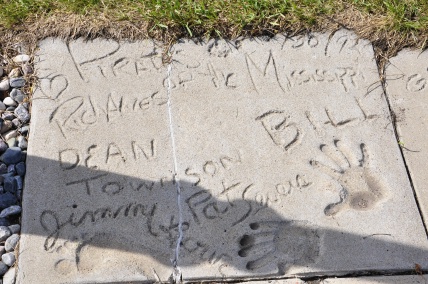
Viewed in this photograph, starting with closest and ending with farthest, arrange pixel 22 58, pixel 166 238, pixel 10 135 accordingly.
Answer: pixel 166 238 < pixel 10 135 < pixel 22 58

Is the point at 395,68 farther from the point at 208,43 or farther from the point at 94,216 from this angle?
the point at 94,216

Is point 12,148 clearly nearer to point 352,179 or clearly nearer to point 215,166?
point 215,166

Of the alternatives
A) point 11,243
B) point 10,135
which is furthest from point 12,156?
point 11,243

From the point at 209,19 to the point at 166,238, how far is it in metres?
1.41

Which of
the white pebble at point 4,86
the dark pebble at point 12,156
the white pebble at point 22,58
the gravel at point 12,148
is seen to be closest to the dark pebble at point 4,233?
the gravel at point 12,148

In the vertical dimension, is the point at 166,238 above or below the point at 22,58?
below

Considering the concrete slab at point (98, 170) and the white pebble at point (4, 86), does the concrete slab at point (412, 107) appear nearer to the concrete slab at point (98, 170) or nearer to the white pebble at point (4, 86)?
the concrete slab at point (98, 170)

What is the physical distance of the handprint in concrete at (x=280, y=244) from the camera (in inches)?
104

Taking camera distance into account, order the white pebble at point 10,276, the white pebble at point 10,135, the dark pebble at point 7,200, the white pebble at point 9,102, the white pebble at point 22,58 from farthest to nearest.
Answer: the white pebble at point 22,58 → the white pebble at point 9,102 → the white pebble at point 10,135 → the dark pebble at point 7,200 → the white pebble at point 10,276

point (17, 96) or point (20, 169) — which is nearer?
point (20, 169)

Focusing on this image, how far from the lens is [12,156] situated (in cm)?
294

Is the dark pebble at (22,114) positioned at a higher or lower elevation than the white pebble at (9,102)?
lower

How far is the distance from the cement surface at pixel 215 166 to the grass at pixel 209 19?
0.31ft

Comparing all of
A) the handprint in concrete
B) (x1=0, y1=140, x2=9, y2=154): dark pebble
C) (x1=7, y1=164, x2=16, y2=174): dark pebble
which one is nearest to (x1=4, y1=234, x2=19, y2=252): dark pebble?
(x1=7, y1=164, x2=16, y2=174): dark pebble
